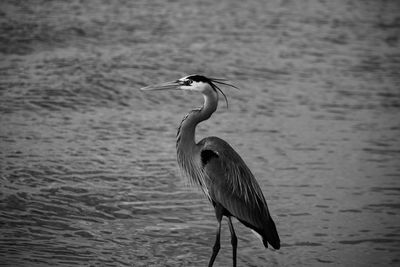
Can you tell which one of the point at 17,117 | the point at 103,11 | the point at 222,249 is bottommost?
the point at 222,249

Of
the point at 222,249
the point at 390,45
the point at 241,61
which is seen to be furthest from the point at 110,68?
the point at 390,45

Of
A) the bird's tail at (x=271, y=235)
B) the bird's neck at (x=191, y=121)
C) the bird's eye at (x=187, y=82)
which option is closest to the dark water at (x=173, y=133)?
the bird's tail at (x=271, y=235)

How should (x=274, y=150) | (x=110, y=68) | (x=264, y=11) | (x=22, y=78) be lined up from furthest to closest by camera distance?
(x=264, y=11) → (x=110, y=68) → (x=22, y=78) → (x=274, y=150)

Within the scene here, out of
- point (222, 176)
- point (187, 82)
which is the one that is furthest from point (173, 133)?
point (222, 176)

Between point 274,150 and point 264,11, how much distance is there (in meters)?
9.54

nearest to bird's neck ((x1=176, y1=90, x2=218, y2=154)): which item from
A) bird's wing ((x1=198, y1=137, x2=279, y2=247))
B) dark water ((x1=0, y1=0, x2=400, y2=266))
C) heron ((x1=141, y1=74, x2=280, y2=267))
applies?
heron ((x1=141, y1=74, x2=280, y2=267))

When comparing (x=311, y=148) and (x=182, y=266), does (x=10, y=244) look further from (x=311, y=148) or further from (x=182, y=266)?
(x=311, y=148)

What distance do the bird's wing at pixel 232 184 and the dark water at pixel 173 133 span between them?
51 cm

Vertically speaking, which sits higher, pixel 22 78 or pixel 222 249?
pixel 22 78

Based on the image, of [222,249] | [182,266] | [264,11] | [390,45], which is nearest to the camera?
[182,266]

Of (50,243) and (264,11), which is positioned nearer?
(50,243)

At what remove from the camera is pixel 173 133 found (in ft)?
29.2

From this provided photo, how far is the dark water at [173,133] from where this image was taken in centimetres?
608

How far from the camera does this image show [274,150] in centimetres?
855
